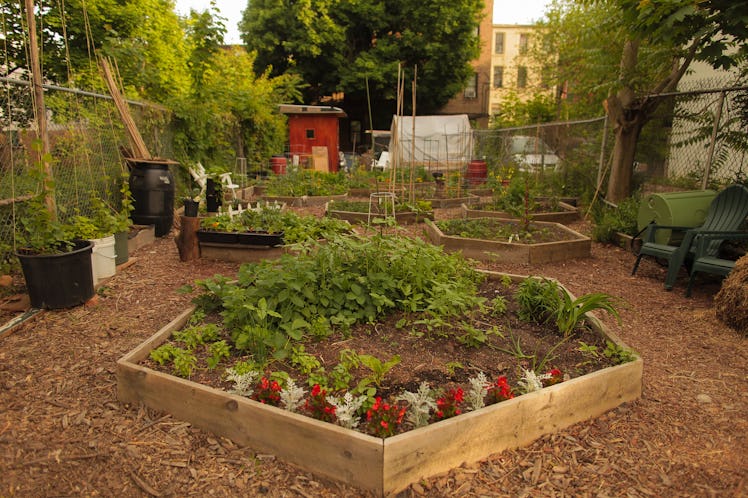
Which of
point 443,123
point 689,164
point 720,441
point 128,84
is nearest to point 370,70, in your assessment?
point 443,123

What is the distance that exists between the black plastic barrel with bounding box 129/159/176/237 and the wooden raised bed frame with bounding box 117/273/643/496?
4.41 metres

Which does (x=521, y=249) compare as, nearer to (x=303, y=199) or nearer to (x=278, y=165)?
(x=303, y=199)

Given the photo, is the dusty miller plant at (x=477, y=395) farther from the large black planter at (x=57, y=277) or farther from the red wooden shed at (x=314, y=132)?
the red wooden shed at (x=314, y=132)

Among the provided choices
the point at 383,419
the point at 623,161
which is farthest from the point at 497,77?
the point at 383,419

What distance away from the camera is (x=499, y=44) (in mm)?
42031

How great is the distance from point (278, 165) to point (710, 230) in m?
11.0

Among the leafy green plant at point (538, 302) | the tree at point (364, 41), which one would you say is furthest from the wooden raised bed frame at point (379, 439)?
the tree at point (364, 41)

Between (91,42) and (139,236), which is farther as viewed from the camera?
(91,42)

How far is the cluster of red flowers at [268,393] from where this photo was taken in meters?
2.43

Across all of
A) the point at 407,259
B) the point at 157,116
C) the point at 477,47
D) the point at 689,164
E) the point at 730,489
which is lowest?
the point at 730,489

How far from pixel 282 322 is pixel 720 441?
252cm

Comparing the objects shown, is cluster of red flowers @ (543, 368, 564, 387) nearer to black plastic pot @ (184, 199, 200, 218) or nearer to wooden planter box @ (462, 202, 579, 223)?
black plastic pot @ (184, 199, 200, 218)

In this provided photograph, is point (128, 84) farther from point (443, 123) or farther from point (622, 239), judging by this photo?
point (443, 123)

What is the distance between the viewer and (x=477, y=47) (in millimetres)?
25406
